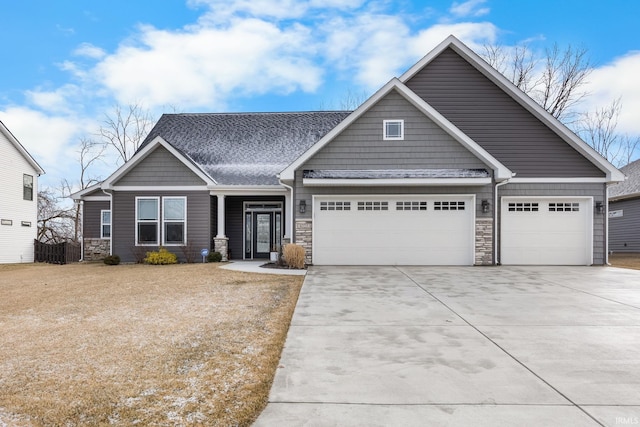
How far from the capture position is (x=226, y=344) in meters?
4.91

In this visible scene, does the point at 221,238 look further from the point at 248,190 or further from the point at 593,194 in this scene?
the point at 593,194

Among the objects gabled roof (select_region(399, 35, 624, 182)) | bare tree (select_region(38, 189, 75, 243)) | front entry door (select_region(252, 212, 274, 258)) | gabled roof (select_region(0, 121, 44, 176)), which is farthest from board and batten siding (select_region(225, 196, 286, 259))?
bare tree (select_region(38, 189, 75, 243))

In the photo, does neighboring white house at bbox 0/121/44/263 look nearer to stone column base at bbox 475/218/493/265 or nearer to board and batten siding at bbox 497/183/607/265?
stone column base at bbox 475/218/493/265

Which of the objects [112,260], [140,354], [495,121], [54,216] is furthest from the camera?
[54,216]

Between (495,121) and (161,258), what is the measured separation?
13.5 m

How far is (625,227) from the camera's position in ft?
73.6

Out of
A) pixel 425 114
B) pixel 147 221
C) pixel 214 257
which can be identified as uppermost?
pixel 425 114

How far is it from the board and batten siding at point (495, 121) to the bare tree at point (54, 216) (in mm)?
26757

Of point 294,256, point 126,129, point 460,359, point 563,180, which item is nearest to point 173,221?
point 294,256

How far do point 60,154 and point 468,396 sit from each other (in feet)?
117

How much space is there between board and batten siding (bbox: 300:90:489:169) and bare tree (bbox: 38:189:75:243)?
2381cm

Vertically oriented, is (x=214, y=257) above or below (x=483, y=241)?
below

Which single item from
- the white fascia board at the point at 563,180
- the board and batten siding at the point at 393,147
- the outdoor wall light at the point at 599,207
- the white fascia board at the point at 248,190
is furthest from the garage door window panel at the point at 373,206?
the outdoor wall light at the point at 599,207

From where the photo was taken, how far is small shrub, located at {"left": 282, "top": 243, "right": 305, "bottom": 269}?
12.7 metres
